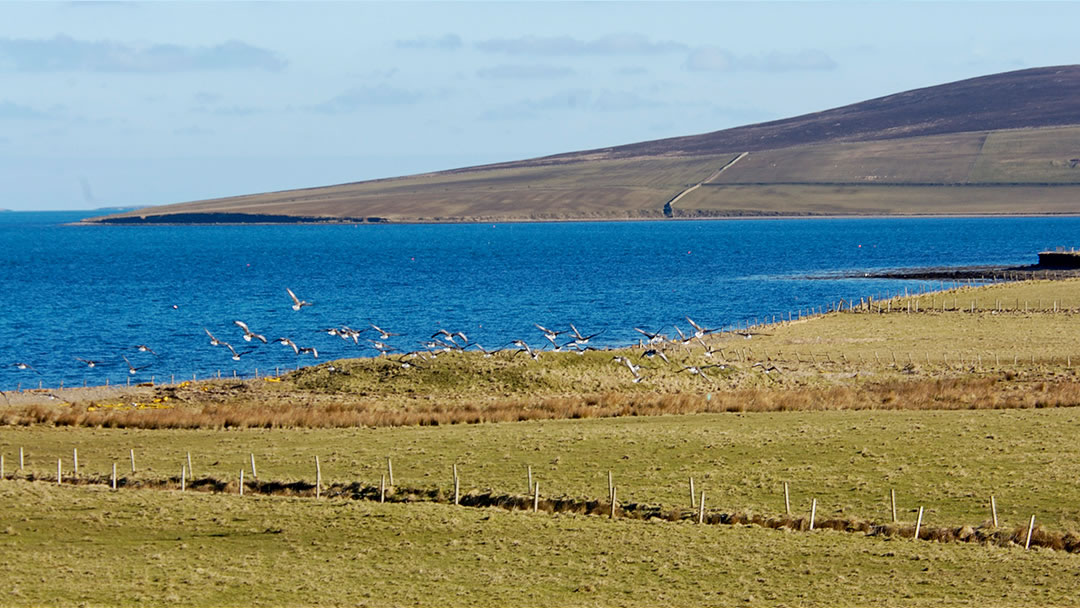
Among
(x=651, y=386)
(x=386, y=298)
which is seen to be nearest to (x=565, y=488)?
(x=651, y=386)

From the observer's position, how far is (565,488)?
36281 millimetres

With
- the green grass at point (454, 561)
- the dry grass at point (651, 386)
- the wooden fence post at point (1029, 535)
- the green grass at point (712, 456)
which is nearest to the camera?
the green grass at point (454, 561)

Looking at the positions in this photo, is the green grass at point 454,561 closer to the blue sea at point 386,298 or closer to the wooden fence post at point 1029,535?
the wooden fence post at point 1029,535

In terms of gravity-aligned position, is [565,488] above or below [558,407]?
above

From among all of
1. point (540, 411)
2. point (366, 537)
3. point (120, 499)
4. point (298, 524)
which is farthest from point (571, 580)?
point (540, 411)

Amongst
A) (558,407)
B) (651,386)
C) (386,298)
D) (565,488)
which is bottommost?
(386,298)

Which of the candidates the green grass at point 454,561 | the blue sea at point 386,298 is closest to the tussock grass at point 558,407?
the green grass at point 454,561

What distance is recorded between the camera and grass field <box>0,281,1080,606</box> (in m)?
27.2

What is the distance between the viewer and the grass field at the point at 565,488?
27250mm

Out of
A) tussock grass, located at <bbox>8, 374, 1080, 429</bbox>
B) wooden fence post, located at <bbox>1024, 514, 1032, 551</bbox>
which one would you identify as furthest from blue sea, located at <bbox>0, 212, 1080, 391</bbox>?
wooden fence post, located at <bbox>1024, 514, 1032, 551</bbox>

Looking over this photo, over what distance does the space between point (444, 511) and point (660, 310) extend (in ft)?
247

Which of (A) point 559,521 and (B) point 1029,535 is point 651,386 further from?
(B) point 1029,535

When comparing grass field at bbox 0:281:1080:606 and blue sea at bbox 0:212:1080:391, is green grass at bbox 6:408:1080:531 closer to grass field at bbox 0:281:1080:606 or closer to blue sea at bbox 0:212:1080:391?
grass field at bbox 0:281:1080:606

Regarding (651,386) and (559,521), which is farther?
(651,386)
